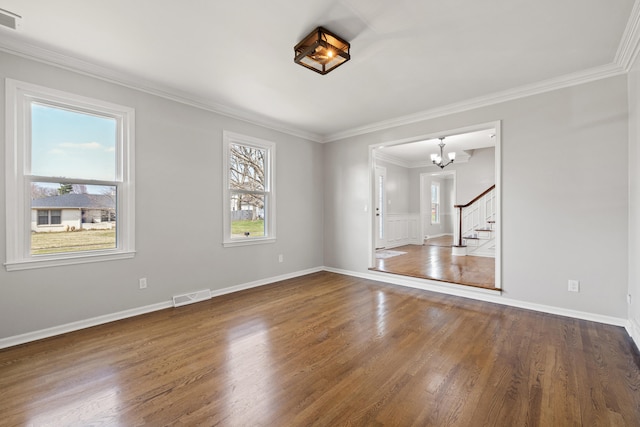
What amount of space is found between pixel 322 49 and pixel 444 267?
4.33 meters

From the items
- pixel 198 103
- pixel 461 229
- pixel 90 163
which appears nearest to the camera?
pixel 90 163

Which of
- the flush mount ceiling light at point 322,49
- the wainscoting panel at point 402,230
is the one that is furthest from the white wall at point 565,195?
the wainscoting panel at point 402,230

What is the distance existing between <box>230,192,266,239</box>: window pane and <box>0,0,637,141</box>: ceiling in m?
1.43

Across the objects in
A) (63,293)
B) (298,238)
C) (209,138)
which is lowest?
(63,293)

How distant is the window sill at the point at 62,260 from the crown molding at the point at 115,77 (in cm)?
183

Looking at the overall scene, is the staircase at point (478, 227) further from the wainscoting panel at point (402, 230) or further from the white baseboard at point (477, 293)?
the white baseboard at point (477, 293)

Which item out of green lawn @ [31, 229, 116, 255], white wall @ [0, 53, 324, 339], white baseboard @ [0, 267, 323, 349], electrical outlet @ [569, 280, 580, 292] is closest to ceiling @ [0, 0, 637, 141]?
white wall @ [0, 53, 324, 339]

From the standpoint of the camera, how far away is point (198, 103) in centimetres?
372

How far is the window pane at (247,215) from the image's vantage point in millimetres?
4254

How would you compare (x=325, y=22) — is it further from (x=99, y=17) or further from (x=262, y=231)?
(x=262, y=231)

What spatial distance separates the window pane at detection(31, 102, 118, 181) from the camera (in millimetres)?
2680

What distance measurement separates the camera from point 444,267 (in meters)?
5.22

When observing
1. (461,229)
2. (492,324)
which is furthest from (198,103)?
(461,229)

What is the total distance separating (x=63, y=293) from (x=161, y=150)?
1.76 meters
